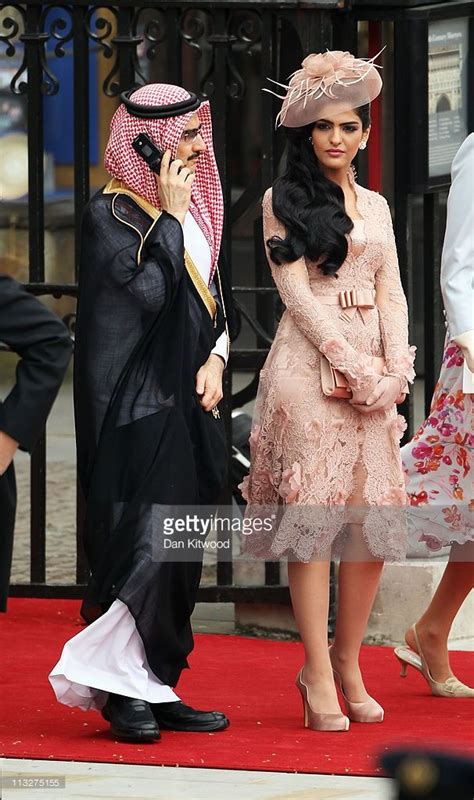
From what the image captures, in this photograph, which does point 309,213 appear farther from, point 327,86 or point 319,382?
point 319,382

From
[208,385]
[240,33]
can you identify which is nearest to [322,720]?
[208,385]

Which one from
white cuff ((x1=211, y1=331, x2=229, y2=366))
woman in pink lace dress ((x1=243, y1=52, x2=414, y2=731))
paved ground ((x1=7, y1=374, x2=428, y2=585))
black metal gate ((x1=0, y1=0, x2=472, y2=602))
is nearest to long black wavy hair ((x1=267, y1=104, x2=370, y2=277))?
woman in pink lace dress ((x1=243, y1=52, x2=414, y2=731))

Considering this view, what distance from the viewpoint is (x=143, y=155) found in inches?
172

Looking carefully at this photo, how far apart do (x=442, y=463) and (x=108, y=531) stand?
1164 mm

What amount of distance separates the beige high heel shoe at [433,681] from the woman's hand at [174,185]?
5.35 ft

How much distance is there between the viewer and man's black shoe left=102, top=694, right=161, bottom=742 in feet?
14.1

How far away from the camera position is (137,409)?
4355 mm

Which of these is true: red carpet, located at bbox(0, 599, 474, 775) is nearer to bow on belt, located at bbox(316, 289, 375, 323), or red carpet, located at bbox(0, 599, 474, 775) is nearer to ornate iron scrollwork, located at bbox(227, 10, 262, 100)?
bow on belt, located at bbox(316, 289, 375, 323)

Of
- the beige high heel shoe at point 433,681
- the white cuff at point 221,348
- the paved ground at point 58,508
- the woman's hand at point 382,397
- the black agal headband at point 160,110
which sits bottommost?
the paved ground at point 58,508

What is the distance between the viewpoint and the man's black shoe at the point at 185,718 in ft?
14.7

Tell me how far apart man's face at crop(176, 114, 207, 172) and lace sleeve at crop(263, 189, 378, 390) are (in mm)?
332

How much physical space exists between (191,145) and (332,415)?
2.77 ft

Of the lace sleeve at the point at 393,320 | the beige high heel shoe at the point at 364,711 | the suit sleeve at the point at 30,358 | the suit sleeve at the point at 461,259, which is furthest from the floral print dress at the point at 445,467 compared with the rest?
the suit sleeve at the point at 30,358

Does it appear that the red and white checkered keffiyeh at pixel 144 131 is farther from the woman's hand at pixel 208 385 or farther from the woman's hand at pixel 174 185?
the woman's hand at pixel 208 385
